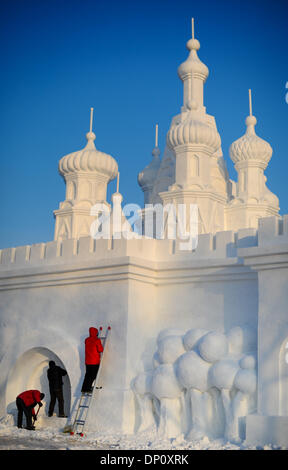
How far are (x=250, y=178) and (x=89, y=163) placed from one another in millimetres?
5855

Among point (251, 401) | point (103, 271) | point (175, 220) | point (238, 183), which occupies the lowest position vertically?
point (251, 401)

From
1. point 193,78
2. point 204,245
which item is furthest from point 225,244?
point 193,78

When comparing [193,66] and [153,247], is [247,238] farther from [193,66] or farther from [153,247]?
[193,66]

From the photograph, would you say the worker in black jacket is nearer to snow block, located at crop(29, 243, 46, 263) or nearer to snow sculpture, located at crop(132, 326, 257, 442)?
snow sculpture, located at crop(132, 326, 257, 442)

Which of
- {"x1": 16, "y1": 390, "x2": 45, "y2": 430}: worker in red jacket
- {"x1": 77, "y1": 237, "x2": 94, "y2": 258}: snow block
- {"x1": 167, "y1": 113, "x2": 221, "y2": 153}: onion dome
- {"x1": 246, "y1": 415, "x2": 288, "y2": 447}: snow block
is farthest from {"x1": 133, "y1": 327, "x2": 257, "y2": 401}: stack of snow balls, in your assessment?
{"x1": 167, "y1": 113, "x2": 221, "y2": 153}: onion dome

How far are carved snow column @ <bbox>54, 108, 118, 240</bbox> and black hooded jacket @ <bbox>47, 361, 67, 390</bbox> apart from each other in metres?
9.15

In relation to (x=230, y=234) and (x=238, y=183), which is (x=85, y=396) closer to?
(x=230, y=234)

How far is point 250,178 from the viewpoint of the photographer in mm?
21531

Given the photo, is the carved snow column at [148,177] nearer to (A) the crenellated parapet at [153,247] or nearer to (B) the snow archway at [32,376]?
(A) the crenellated parapet at [153,247]

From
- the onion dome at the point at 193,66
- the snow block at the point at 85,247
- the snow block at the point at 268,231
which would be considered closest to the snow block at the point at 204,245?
the snow block at the point at 268,231

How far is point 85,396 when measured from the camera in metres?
11.4

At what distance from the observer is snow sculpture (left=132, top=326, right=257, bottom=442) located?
991 centimetres
